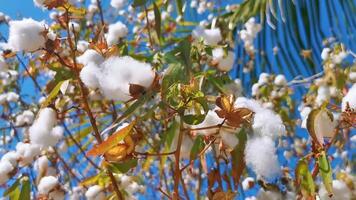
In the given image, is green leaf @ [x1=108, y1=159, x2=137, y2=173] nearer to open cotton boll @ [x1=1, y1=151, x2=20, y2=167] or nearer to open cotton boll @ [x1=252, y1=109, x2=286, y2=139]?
open cotton boll @ [x1=252, y1=109, x2=286, y2=139]

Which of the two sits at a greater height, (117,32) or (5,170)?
(117,32)

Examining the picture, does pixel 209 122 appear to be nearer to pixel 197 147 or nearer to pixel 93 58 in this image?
pixel 197 147

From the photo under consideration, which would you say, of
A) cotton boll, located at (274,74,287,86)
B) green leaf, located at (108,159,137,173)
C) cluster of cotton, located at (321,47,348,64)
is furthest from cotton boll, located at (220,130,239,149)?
cotton boll, located at (274,74,287,86)

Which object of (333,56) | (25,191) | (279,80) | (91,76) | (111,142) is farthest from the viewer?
(279,80)

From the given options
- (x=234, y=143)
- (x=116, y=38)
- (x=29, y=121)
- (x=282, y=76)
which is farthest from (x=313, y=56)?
(x=234, y=143)

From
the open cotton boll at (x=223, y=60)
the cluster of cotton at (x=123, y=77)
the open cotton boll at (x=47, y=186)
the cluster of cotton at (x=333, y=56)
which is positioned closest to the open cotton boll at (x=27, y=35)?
the cluster of cotton at (x=123, y=77)

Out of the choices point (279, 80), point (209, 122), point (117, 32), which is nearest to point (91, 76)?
point (209, 122)

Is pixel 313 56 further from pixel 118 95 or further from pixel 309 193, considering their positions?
pixel 118 95
